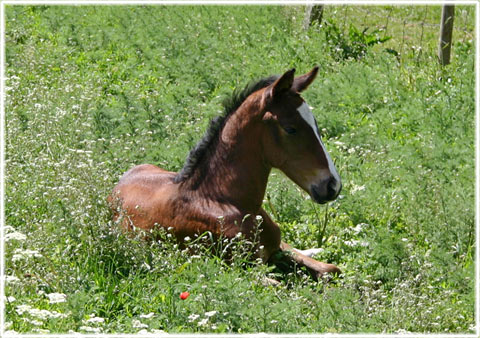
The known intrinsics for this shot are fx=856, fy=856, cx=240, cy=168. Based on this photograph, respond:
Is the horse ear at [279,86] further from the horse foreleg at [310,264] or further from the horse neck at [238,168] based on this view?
the horse foreleg at [310,264]

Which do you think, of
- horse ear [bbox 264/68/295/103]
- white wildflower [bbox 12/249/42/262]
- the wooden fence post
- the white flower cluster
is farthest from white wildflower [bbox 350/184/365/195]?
the wooden fence post

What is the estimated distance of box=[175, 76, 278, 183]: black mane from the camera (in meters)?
6.79

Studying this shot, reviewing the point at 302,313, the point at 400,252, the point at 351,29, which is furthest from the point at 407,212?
the point at 351,29

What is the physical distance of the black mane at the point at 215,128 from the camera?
6.79m

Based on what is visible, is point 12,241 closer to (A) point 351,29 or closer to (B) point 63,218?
(B) point 63,218

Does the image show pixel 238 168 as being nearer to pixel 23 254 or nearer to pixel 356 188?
pixel 356 188

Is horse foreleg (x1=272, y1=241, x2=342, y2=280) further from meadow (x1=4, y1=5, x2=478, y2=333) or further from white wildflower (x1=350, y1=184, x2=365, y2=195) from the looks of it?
white wildflower (x1=350, y1=184, x2=365, y2=195)

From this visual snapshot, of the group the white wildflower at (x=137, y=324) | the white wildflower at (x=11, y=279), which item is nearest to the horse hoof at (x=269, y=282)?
the white wildflower at (x=137, y=324)

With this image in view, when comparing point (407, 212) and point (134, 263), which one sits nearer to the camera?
point (134, 263)

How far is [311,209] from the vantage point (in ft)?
25.4

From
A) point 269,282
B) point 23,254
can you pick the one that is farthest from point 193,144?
point 23,254

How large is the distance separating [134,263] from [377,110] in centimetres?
470

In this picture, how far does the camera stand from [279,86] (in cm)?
643

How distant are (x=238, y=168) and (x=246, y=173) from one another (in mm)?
74
